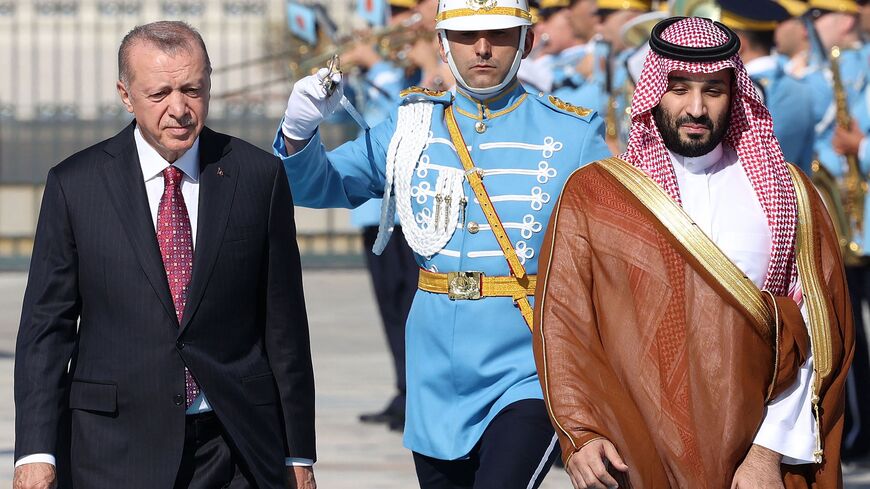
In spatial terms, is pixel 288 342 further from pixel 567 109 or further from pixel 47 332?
pixel 567 109

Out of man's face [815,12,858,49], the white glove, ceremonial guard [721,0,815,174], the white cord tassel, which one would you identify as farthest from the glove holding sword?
man's face [815,12,858,49]

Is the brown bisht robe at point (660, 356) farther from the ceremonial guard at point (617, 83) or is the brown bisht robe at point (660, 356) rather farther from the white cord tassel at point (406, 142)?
the ceremonial guard at point (617, 83)

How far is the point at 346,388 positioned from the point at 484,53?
18.7ft

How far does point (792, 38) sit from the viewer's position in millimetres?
9070

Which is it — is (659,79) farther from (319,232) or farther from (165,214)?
(319,232)

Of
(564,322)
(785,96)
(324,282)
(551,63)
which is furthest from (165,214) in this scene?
(324,282)

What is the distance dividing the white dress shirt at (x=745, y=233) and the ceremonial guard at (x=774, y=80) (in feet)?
9.75

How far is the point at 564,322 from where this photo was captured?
4609mm

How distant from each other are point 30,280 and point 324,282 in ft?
42.8

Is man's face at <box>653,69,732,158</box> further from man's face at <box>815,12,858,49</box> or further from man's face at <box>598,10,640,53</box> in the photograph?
man's face at <box>598,10,640,53</box>

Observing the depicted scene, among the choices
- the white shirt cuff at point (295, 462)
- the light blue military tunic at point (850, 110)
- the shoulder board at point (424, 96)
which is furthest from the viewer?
the light blue military tunic at point (850, 110)

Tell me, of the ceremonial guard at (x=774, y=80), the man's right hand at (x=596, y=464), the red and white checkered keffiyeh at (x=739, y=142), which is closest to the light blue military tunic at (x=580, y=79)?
the ceremonial guard at (x=774, y=80)

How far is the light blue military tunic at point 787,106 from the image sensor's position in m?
7.80

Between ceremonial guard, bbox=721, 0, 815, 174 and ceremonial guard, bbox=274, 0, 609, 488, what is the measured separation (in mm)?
2300
